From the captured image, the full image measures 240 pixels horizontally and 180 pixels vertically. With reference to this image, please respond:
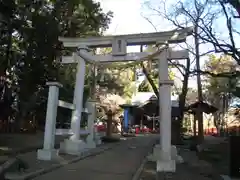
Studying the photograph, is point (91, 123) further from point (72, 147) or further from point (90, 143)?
point (72, 147)

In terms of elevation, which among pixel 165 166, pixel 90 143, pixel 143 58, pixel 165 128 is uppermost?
pixel 143 58

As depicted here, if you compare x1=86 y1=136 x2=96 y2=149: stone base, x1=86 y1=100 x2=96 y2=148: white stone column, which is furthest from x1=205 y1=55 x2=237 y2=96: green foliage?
x1=86 y1=136 x2=96 y2=149: stone base

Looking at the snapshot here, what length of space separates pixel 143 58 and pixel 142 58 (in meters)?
0.05

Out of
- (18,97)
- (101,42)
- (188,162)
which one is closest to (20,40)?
(18,97)

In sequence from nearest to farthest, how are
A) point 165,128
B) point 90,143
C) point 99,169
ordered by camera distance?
point 99,169
point 165,128
point 90,143

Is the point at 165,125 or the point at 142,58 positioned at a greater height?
the point at 142,58

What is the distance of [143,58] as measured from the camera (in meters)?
13.9

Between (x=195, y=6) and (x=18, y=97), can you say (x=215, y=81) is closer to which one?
(x=195, y=6)

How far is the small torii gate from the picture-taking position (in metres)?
12.0

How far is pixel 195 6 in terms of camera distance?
69.4ft

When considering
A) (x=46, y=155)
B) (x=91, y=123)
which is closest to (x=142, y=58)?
(x=46, y=155)

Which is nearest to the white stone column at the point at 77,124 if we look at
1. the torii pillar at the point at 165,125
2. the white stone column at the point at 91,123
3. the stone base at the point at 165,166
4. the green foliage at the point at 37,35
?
the white stone column at the point at 91,123

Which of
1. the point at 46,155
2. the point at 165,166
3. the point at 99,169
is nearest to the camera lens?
the point at 99,169

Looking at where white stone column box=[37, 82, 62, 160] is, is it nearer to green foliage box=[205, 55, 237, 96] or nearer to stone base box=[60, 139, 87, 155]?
stone base box=[60, 139, 87, 155]
